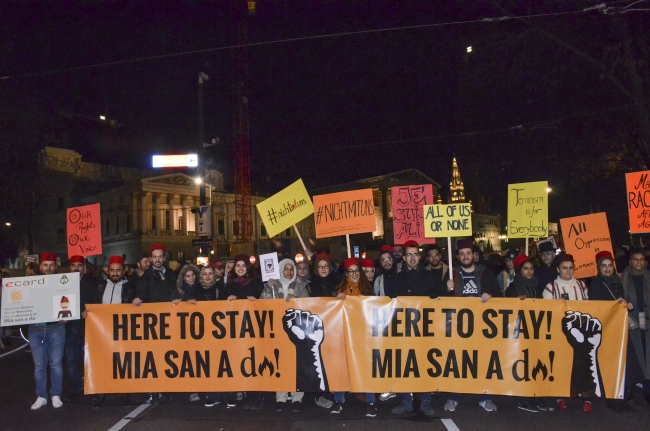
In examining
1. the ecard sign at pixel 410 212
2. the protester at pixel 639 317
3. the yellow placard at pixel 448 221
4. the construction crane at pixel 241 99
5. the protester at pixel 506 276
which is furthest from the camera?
the construction crane at pixel 241 99

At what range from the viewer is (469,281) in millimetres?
6449

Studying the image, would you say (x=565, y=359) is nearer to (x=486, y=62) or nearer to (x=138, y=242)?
(x=486, y=62)

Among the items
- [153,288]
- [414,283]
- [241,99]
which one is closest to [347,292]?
[414,283]

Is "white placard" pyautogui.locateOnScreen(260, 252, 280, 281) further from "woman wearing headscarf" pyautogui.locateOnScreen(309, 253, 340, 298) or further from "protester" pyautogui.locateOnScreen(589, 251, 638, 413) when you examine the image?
"protester" pyautogui.locateOnScreen(589, 251, 638, 413)

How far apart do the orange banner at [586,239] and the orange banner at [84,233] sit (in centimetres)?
737

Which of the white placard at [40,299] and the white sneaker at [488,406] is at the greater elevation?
the white placard at [40,299]

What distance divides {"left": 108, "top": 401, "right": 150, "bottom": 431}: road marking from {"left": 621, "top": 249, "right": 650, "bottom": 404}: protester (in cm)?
547

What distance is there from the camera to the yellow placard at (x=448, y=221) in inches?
287

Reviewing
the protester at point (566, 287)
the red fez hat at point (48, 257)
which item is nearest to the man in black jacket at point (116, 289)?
the red fez hat at point (48, 257)

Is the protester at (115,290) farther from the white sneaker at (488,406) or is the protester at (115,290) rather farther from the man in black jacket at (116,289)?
the white sneaker at (488,406)

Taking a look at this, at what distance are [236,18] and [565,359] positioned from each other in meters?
44.7

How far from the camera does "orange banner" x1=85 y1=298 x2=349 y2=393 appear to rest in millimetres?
6227

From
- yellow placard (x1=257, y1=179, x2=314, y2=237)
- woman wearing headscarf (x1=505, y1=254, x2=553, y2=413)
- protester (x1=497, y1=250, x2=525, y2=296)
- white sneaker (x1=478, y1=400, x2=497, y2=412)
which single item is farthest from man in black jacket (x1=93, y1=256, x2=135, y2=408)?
protester (x1=497, y1=250, x2=525, y2=296)

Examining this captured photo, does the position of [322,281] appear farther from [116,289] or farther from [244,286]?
[116,289]
